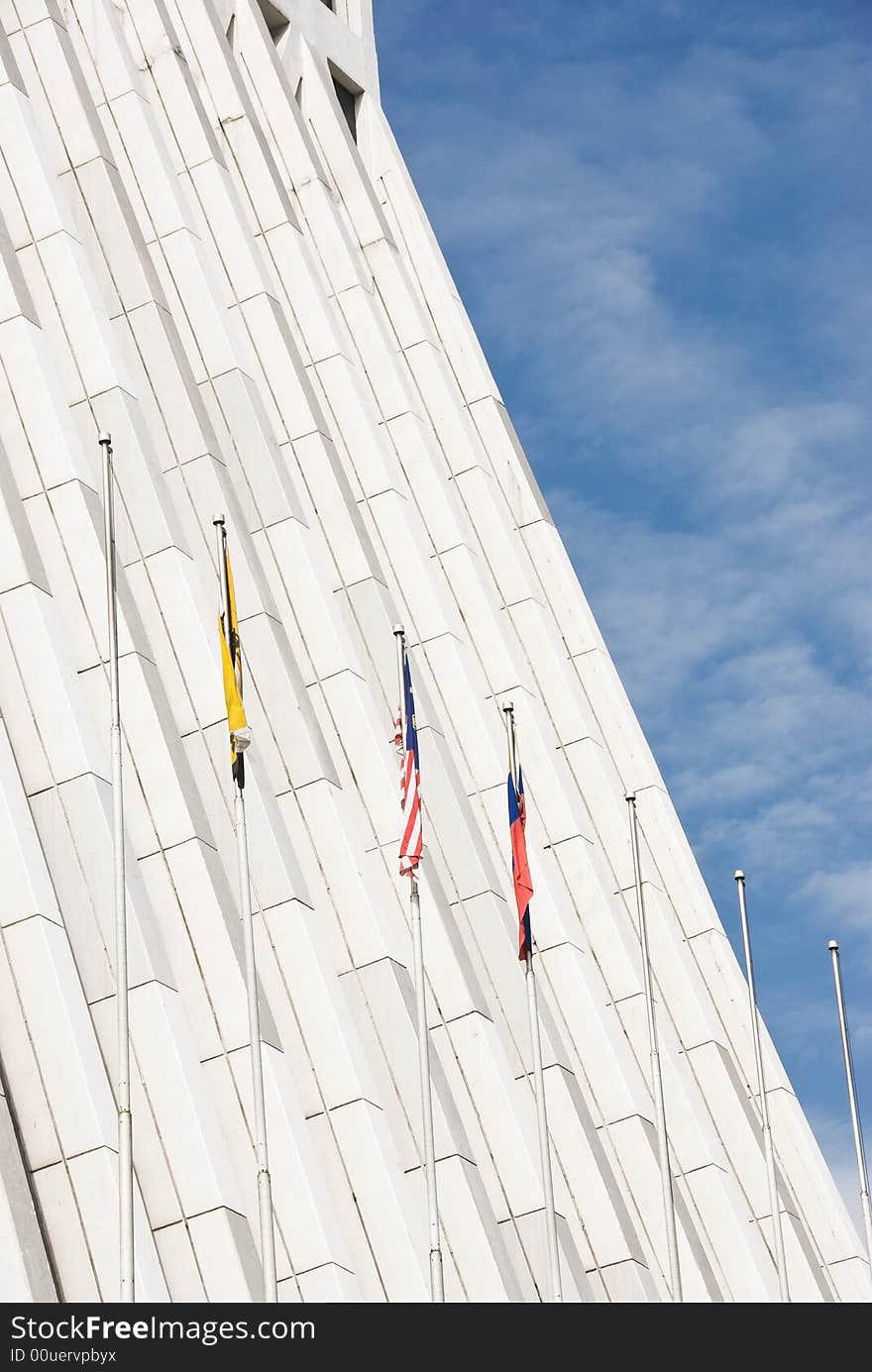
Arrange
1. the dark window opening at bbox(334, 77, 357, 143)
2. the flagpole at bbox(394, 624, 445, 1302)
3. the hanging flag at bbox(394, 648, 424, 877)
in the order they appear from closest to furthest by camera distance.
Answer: the flagpole at bbox(394, 624, 445, 1302)
the hanging flag at bbox(394, 648, 424, 877)
the dark window opening at bbox(334, 77, 357, 143)

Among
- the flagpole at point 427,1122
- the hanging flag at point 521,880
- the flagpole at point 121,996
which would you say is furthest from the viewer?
the hanging flag at point 521,880

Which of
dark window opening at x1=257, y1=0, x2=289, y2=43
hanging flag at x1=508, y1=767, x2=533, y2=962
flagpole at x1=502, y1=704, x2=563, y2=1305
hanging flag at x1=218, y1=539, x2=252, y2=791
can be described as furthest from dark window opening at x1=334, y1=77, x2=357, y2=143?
hanging flag at x1=218, y1=539, x2=252, y2=791

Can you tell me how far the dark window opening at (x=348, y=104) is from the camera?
48.0 m

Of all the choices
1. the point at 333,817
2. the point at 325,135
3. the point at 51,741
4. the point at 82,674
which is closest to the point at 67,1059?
the point at 51,741

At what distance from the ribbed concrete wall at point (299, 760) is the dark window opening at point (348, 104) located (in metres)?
0.42

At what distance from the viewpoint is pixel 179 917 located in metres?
25.5

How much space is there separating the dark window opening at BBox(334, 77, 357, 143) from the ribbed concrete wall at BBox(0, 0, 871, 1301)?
0.42m

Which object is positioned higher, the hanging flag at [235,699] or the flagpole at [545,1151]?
the hanging flag at [235,699]

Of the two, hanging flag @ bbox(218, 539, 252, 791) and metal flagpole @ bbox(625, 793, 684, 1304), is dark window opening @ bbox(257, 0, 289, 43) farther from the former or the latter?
hanging flag @ bbox(218, 539, 252, 791)

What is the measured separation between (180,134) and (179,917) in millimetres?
16977

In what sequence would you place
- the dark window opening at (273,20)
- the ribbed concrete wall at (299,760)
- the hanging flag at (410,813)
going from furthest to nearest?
the dark window opening at (273,20)
the hanging flag at (410,813)
the ribbed concrete wall at (299,760)

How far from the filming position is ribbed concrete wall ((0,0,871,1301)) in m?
23.6

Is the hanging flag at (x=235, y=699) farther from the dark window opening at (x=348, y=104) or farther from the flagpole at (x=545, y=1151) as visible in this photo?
the dark window opening at (x=348, y=104)

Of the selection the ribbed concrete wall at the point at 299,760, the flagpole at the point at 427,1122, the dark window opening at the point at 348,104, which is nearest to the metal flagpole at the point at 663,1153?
the ribbed concrete wall at the point at 299,760
